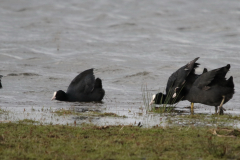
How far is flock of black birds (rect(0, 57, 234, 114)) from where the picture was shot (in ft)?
35.3

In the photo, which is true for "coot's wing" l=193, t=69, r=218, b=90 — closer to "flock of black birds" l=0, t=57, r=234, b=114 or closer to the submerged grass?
"flock of black birds" l=0, t=57, r=234, b=114

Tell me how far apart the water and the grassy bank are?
1.34 metres

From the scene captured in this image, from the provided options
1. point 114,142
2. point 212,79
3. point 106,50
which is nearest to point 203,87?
point 212,79

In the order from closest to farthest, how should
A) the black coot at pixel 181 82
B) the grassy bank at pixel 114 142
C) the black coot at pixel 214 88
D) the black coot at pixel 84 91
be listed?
1. the grassy bank at pixel 114 142
2. the black coot at pixel 214 88
3. the black coot at pixel 181 82
4. the black coot at pixel 84 91

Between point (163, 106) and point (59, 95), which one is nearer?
point (163, 106)

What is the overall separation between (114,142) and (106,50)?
74.9 feet

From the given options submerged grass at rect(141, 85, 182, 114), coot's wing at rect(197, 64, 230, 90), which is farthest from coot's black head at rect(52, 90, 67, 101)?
coot's wing at rect(197, 64, 230, 90)

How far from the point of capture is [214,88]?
1088cm

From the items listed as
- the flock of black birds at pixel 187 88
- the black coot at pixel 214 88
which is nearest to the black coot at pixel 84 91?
the flock of black birds at pixel 187 88

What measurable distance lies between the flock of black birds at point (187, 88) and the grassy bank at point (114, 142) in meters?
3.31

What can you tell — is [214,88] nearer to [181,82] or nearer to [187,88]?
[187,88]

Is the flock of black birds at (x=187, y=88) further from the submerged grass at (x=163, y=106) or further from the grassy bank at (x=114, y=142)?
the grassy bank at (x=114, y=142)

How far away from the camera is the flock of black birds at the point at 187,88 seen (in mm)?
10750

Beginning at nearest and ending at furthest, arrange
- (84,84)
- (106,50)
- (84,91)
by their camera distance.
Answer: (84,91) → (84,84) → (106,50)
